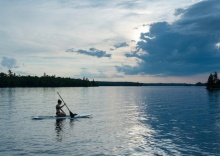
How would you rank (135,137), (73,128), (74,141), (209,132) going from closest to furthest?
(74,141) < (135,137) < (209,132) < (73,128)

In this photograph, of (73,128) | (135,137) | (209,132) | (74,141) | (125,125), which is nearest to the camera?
(74,141)

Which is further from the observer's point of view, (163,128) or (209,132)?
(163,128)

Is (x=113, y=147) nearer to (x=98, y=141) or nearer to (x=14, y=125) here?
(x=98, y=141)

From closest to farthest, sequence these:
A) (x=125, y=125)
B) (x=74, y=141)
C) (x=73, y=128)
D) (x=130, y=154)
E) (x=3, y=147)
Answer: (x=130, y=154), (x=3, y=147), (x=74, y=141), (x=73, y=128), (x=125, y=125)

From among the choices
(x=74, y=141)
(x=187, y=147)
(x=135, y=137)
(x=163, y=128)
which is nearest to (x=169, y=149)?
(x=187, y=147)

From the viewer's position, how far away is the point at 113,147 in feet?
109

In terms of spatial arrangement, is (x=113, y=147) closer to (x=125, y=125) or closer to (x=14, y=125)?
(x=125, y=125)

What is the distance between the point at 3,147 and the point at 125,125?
2323 centimetres

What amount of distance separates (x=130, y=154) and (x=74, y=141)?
8.83m

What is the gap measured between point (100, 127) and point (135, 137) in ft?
32.0

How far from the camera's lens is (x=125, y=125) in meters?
50.3

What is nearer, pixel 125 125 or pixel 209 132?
pixel 209 132

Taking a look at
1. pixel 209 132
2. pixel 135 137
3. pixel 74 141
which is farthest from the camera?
pixel 209 132

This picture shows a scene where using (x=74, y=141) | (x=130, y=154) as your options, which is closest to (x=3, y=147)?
(x=74, y=141)
